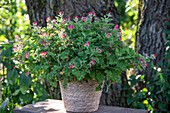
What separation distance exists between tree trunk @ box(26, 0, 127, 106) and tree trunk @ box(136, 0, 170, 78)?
0.37 metres

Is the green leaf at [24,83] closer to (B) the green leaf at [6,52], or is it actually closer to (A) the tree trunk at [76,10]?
(B) the green leaf at [6,52]

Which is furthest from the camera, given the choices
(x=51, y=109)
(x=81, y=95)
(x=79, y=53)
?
(x=51, y=109)

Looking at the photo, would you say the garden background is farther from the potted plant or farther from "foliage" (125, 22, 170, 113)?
the potted plant

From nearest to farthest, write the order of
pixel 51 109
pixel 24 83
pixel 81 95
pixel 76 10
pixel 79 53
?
pixel 79 53 < pixel 81 95 < pixel 51 109 < pixel 24 83 < pixel 76 10

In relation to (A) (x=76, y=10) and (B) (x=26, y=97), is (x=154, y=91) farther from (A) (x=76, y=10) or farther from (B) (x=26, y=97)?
(B) (x=26, y=97)

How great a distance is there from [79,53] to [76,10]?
777 millimetres

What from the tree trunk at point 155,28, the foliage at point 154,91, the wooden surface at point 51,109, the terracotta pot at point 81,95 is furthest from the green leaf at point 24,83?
the tree trunk at point 155,28

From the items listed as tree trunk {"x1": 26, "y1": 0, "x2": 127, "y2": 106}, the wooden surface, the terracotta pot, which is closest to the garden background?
tree trunk {"x1": 26, "y1": 0, "x2": 127, "y2": 106}

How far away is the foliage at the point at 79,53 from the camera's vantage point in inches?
55.9

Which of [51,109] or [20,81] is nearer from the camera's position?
[51,109]

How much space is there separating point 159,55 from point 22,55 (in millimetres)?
1426

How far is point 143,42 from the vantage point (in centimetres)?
241

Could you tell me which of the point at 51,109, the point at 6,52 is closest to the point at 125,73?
the point at 51,109

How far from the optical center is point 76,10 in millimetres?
2076
